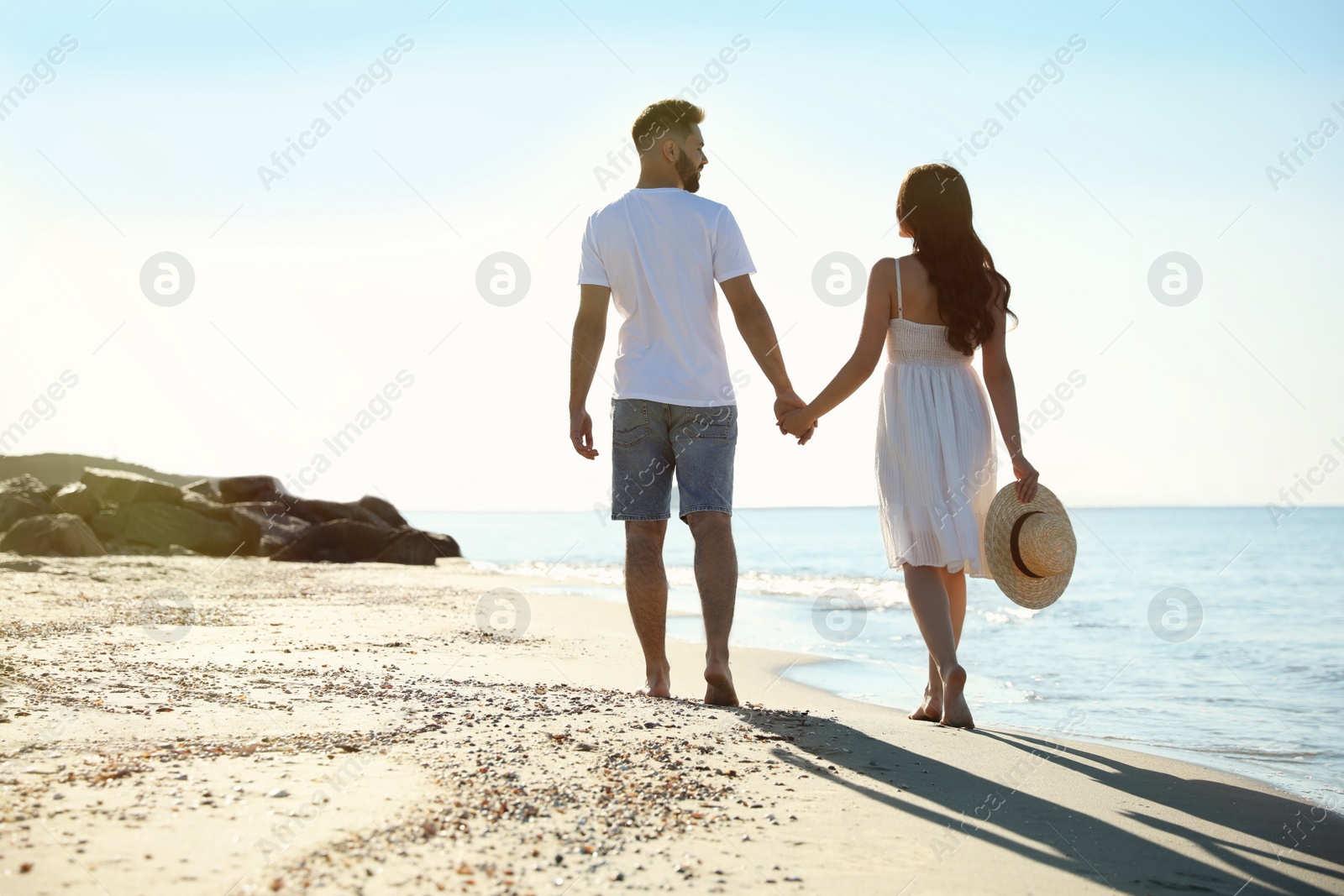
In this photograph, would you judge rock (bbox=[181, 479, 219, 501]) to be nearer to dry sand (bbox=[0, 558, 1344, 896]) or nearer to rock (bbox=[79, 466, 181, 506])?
rock (bbox=[79, 466, 181, 506])

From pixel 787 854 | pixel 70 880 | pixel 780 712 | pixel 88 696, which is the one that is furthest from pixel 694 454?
pixel 70 880

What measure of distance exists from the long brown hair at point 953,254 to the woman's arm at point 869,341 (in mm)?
172

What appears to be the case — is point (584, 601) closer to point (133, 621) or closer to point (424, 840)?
point (133, 621)

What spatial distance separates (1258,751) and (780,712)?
2.93m

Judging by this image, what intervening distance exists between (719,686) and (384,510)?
16403 mm

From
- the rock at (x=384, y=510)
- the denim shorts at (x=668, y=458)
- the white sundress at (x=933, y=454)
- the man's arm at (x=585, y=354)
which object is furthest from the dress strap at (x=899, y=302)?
the rock at (x=384, y=510)

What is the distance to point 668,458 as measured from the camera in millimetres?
3924

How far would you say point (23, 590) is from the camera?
673 cm

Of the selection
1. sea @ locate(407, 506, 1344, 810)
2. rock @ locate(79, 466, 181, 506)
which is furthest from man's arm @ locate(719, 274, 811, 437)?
rock @ locate(79, 466, 181, 506)

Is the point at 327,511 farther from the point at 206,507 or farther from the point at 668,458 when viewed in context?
the point at 668,458

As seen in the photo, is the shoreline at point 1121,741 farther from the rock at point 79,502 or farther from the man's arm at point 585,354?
the rock at point 79,502

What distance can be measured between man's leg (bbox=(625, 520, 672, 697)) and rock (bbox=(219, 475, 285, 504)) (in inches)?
598

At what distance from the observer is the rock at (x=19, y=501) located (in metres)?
13.2

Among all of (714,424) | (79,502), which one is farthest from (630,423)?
(79,502)
